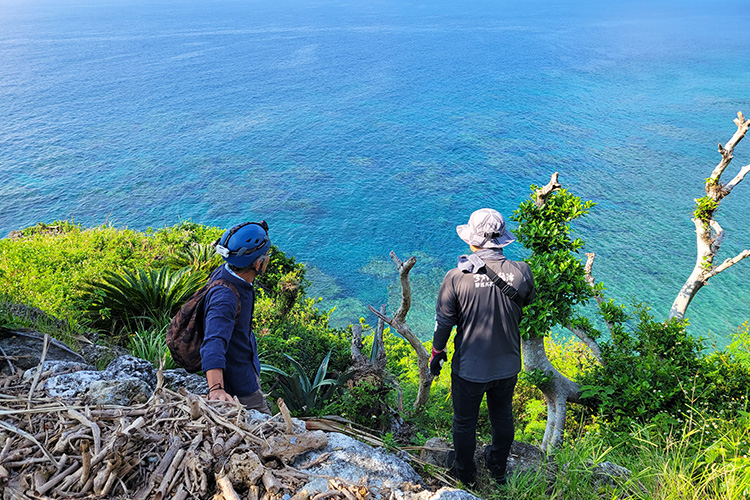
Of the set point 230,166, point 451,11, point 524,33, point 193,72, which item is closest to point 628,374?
point 230,166

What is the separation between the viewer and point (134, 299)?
7.31 meters

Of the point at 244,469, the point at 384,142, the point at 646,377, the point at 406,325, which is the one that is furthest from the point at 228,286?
the point at 384,142

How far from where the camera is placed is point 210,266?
9172 millimetres

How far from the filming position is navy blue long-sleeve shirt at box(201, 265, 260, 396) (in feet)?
11.1

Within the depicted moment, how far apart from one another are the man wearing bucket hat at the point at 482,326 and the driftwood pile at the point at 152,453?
129 cm

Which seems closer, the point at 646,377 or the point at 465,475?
the point at 465,475

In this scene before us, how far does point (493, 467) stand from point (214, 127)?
41.6 metres

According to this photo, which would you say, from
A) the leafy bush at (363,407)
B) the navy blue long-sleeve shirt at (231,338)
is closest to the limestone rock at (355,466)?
the navy blue long-sleeve shirt at (231,338)

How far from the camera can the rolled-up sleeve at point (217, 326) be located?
3.35 metres

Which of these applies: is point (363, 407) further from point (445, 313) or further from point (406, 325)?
point (445, 313)

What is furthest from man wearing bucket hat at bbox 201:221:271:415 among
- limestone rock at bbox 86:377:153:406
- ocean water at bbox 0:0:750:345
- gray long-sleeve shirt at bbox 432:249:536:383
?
ocean water at bbox 0:0:750:345

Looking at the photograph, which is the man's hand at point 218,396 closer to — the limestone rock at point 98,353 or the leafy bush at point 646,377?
the limestone rock at point 98,353

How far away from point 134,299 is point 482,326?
5650 mm

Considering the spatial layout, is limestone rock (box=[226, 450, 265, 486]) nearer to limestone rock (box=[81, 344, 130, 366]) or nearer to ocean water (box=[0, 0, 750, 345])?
limestone rock (box=[81, 344, 130, 366])
